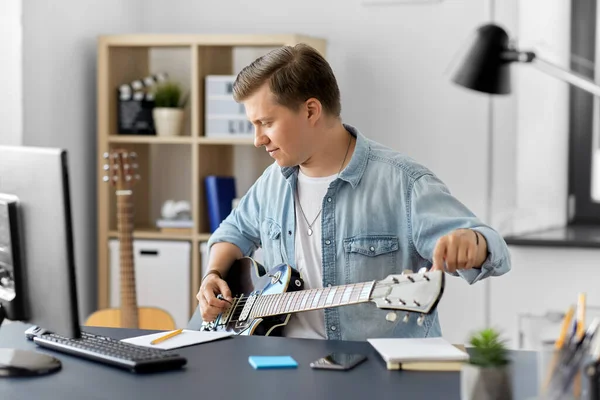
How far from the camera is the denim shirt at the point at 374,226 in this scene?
6.35ft

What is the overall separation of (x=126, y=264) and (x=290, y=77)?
1.58 m

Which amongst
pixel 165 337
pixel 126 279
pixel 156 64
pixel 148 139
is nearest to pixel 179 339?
pixel 165 337

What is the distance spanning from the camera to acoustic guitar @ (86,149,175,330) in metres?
3.26

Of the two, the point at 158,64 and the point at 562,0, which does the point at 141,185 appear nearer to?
the point at 158,64

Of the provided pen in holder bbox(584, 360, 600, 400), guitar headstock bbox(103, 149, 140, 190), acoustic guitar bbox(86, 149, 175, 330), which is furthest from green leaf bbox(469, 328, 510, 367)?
guitar headstock bbox(103, 149, 140, 190)

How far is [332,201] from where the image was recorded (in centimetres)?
203

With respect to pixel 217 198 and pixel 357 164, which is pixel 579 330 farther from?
pixel 217 198

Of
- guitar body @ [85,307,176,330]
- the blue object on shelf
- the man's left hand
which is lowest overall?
guitar body @ [85,307,176,330]

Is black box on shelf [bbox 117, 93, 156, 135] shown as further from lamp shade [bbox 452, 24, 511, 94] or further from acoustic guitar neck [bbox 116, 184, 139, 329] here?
lamp shade [bbox 452, 24, 511, 94]

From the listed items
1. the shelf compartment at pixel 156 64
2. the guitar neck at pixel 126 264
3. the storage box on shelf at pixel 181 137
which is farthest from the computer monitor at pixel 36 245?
the shelf compartment at pixel 156 64

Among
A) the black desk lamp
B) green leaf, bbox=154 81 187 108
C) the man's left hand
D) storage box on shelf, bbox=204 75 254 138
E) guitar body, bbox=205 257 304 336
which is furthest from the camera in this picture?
green leaf, bbox=154 81 187 108

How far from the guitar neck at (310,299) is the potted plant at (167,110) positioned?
1.90 metres

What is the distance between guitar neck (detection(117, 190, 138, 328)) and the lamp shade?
1382mm

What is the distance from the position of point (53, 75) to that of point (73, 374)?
7.41 ft
